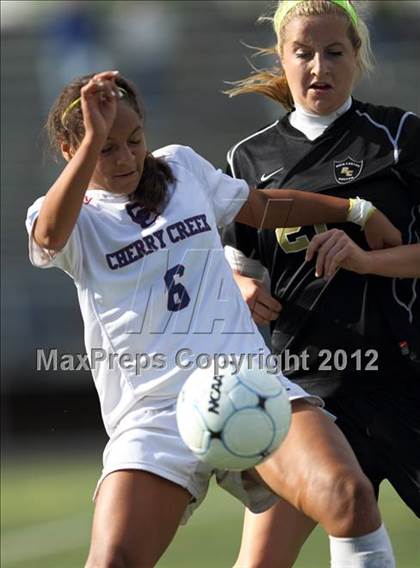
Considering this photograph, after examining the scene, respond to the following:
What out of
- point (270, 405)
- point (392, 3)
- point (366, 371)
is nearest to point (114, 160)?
point (270, 405)

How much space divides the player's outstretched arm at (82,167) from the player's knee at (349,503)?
1076 millimetres

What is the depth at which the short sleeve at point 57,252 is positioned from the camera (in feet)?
13.4

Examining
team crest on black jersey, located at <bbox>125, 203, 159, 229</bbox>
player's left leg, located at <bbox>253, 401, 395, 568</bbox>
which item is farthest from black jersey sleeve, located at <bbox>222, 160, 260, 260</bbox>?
player's left leg, located at <bbox>253, 401, 395, 568</bbox>

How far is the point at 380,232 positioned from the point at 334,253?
322 millimetres

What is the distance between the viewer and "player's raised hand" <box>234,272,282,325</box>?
4648 millimetres

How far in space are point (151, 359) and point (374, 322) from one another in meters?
0.96

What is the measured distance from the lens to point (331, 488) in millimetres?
3768

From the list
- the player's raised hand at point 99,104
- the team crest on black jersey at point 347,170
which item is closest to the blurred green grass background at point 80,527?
the team crest on black jersey at point 347,170

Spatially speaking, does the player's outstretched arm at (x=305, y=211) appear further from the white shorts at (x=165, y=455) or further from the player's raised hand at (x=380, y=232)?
the white shorts at (x=165, y=455)

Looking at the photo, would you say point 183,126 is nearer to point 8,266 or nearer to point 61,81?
point 61,81

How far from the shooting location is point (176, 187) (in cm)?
429

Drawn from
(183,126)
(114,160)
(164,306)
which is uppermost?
(114,160)

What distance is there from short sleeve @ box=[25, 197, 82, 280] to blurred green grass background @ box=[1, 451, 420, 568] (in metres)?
2.84

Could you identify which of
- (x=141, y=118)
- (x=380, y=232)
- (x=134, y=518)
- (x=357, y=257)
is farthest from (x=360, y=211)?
(x=134, y=518)
